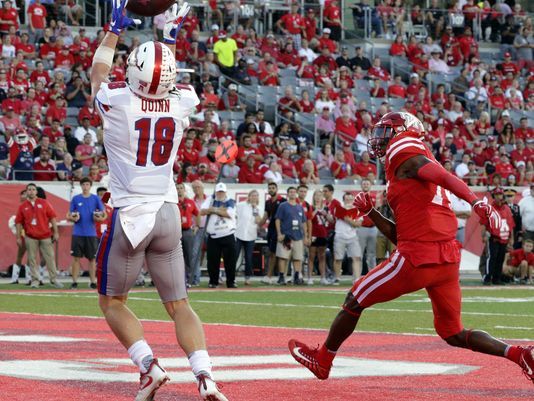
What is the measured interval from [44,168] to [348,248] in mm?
5357

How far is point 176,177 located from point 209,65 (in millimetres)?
4919

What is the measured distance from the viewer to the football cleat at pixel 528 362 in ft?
22.3

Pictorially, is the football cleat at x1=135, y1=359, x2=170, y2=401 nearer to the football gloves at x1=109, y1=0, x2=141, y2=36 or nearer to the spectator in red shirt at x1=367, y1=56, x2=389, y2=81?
the football gloves at x1=109, y1=0, x2=141, y2=36

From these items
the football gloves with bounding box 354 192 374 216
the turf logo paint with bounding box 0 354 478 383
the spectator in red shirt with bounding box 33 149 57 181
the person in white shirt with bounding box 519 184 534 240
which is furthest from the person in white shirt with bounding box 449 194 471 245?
the football gloves with bounding box 354 192 374 216

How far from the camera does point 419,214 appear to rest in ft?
23.1

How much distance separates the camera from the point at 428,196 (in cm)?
705

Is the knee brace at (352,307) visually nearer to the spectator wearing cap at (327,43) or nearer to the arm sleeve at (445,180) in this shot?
the arm sleeve at (445,180)

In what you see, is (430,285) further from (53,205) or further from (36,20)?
(36,20)

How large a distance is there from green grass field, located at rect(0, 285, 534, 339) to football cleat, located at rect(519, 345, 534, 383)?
3.78 m

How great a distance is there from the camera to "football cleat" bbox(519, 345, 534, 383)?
22.3 ft

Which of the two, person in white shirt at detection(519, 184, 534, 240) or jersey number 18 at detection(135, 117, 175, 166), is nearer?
jersey number 18 at detection(135, 117, 175, 166)

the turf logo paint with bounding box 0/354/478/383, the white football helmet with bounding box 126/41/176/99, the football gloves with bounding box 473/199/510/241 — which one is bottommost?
the turf logo paint with bounding box 0/354/478/383

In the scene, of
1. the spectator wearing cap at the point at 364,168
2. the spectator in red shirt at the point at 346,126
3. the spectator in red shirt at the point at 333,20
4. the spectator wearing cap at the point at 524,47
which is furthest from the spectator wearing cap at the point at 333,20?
the spectator wearing cap at the point at 364,168

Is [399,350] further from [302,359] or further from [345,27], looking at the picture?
[345,27]
